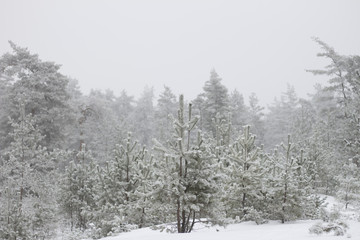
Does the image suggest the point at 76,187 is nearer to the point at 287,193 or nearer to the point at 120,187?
the point at 120,187

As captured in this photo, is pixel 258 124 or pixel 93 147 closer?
pixel 93 147

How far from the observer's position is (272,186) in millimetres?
10648

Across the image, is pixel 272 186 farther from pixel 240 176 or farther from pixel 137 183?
pixel 137 183

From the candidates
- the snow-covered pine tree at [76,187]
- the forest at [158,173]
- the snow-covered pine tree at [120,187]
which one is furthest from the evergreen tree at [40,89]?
the snow-covered pine tree at [120,187]

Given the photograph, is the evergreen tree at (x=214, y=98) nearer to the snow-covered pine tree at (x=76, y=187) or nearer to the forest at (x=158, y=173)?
the forest at (x=158, y=173)

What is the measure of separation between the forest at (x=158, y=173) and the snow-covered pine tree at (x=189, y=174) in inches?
1.2

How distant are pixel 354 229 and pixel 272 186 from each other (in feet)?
12.1

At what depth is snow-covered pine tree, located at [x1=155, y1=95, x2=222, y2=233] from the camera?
27.6 feet

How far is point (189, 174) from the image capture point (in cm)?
873

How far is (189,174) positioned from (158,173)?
2.91ft

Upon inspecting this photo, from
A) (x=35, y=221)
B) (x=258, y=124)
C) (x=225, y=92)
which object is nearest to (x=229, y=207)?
(x=35, y=221)

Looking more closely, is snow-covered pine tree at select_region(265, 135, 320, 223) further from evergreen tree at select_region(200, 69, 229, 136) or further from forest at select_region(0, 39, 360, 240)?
evergreen tree at select_region(200, 69, 229, 136)

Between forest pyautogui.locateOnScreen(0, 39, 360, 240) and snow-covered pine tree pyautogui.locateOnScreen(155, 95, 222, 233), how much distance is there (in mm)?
29

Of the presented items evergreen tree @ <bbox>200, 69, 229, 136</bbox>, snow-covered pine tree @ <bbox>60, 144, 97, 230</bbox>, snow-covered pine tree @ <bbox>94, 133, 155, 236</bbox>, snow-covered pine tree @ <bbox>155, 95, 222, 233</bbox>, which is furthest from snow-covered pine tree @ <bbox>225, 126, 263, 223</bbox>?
evergreen tree @ <bbox>200, 69, 229, 136</bbox>
